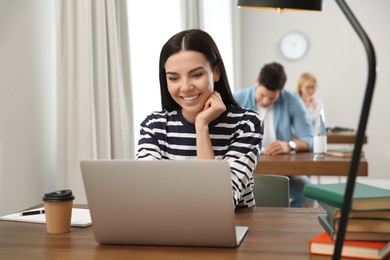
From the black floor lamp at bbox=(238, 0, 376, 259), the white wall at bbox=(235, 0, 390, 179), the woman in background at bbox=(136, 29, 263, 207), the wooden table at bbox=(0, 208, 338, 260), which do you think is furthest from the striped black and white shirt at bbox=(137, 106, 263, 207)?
the white wall at bbox=(235, 0, 390, 179)

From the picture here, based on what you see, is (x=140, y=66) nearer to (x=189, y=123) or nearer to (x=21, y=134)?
(x=21, y=134)

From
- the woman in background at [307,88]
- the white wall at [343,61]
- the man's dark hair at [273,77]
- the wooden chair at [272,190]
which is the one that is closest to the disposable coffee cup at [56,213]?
the wooden chair at [272,190]

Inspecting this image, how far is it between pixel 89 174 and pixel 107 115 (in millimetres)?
1667

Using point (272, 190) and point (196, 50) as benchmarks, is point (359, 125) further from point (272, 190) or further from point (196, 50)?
point (272, 190)

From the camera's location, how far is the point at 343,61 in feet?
27.7

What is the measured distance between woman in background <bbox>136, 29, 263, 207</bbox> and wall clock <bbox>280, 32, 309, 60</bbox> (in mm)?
6601

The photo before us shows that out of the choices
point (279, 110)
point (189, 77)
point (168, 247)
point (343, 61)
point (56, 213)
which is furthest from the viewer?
point (343, 61)

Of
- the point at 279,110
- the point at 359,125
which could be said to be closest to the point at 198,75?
the point at 359,125

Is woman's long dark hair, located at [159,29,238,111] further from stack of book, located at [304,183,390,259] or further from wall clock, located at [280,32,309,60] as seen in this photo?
wall clock, located at [280,32,309,60]

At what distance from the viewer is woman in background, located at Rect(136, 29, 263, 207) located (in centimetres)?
188

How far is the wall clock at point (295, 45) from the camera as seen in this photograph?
848 centimetres

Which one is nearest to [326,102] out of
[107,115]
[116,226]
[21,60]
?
[107,115]

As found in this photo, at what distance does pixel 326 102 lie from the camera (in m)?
8.45

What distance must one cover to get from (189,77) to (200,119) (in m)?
0.16
